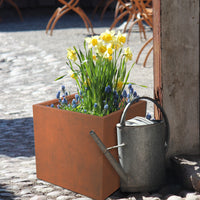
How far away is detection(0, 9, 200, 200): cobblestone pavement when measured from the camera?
2201 millimetres

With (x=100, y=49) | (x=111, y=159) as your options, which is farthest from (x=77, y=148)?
(x=100, y=49)

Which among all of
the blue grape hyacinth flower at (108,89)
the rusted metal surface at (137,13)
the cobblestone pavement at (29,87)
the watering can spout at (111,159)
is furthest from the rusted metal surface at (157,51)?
the rusted metal surface at (137,13)

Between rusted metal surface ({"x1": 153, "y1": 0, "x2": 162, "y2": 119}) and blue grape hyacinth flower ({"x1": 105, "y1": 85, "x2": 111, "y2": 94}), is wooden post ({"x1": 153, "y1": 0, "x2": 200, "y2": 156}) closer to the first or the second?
rusted metal surface ({"x1": 153, "y1": 0, "x2": 162, "y2": 119})

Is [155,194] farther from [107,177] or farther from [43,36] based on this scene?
[43,36]

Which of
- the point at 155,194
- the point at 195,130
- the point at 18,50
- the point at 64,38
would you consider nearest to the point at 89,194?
the point at 155,194

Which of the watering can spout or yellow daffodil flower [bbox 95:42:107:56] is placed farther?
yellow daffodil flower [bbox 95:42:107:56]

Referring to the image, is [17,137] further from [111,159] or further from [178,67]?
[178,67]

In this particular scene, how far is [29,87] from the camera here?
4.51 metres

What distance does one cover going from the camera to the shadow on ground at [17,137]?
9.20 ft

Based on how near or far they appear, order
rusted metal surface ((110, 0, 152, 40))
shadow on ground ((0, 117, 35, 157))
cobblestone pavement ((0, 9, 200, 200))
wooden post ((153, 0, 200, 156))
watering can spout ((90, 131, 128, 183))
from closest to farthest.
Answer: watering can spout ((90, 131, 128, 183)) → wooden post ((153, 0, 200, 156)) → cobblestone pavement ((0, 9, 200, 200)) → shadow on ground ((0, 117, 35, 157)) → rusted metal surface ((110, 0, 152, 40))

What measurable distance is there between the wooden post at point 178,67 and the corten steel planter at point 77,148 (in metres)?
0.19

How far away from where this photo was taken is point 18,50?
6461mm

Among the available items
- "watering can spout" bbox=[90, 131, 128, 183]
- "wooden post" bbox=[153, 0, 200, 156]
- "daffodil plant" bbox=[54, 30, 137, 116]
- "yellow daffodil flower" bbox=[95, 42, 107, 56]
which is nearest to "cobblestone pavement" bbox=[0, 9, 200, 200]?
"watering can spout" bbox=[90, 131, 128, 183]

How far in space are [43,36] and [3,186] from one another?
593cm
